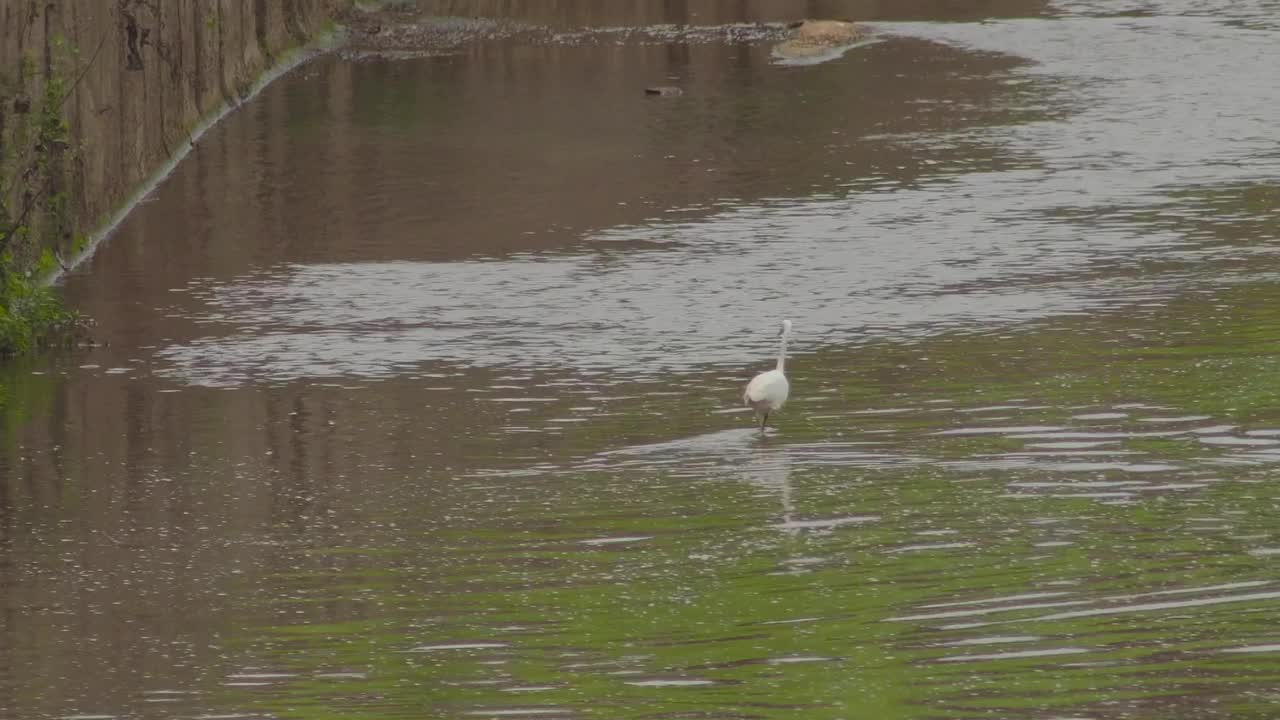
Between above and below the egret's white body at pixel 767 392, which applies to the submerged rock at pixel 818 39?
above

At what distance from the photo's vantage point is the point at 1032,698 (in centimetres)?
798

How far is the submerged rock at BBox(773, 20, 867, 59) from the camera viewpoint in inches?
1050

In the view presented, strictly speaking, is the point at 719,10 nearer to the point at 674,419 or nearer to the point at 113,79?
the point at 113,79

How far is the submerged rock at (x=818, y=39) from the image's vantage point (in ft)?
87.5

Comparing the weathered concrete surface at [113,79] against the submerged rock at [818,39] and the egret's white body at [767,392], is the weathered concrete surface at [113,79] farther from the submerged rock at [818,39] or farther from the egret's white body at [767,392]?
the egret's white body at [767,392]

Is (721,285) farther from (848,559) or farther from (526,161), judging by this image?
(848,559)

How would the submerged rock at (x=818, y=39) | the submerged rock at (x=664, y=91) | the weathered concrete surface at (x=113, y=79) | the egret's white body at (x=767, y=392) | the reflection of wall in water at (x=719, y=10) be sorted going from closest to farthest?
the egret's white body at (x=767, y=392) → the weathered concrete surface at (x=113, y=79) → the submerged rock at (x=664, y=91) → the submerged rock at (x=818, y=39) → the reflection of wall in water at (x=719, y=10)

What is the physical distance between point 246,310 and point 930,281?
14.6ft

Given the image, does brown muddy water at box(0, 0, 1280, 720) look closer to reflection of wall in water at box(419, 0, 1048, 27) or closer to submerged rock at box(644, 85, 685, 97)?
submerged rock at box(644, 85, 685, 97)

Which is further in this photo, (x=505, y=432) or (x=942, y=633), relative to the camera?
(x=505, y=432)

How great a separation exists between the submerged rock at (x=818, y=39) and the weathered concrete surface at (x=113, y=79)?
578cm

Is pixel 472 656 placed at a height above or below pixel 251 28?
below

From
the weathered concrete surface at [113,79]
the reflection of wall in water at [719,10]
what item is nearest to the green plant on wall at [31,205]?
the weathered concrete surface at [113,79]

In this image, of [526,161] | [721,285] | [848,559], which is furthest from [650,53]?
[848,559]
